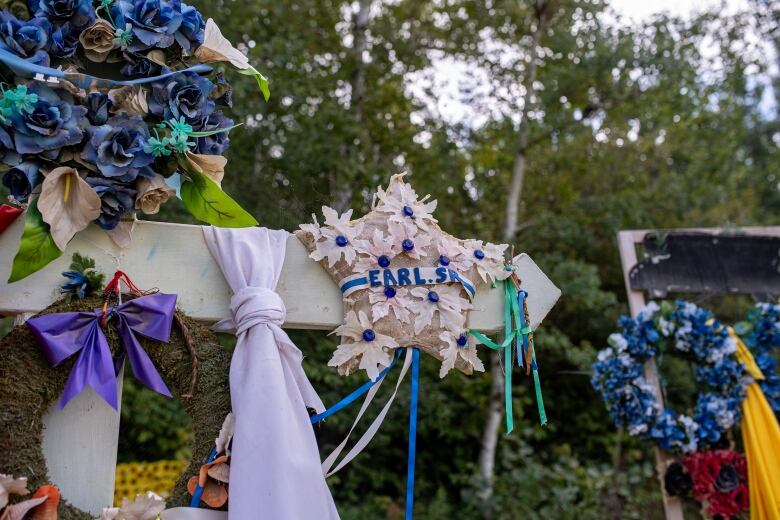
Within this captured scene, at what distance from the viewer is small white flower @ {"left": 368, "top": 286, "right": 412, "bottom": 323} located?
74.0 inches

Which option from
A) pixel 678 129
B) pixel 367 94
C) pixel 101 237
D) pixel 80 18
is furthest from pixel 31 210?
pixel 678 129

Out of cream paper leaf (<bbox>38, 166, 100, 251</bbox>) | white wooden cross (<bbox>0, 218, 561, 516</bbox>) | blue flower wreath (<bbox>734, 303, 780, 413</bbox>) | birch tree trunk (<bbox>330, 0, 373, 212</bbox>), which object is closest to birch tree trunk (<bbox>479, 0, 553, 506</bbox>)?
birch tree trunk (<bbox>330, 0, 373, 212</bbox>)

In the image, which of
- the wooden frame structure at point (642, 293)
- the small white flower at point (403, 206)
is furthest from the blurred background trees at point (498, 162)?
the small white flower at point (403, 206)

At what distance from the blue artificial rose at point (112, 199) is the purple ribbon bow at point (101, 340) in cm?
20

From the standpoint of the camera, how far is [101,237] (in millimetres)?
Answer: 1750

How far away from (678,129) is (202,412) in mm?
5947

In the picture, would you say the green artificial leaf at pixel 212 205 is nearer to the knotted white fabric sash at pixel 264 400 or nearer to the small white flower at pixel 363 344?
the knotted white fabric sash at pixel 264 400

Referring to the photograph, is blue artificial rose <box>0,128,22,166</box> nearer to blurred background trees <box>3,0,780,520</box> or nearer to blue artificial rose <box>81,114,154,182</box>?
blue artificial rose <box>81,114,154,182</box>

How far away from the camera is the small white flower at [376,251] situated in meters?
1.91

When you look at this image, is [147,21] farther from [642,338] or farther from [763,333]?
[763,333]

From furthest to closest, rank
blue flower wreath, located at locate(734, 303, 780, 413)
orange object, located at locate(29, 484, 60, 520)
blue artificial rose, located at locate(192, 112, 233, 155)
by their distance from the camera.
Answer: blue flower wreath, located at locate(734, 303, 780, 413) → blue artificial rose, located at locate(192, 112, 233, 155) → orange object, located at locate(29, 484, 60, 520)

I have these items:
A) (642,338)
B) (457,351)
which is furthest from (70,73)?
(642,338)

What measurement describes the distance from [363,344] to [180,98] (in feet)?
2.47

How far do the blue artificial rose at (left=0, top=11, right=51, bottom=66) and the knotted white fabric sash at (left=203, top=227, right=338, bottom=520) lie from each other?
21.5 inches
